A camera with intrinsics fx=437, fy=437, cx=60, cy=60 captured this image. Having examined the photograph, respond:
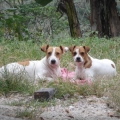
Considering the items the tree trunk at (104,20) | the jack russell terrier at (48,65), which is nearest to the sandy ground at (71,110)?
the jack russell terrier at (48,65)

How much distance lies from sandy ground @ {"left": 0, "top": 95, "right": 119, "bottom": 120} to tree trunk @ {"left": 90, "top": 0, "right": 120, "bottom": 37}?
6.52 m

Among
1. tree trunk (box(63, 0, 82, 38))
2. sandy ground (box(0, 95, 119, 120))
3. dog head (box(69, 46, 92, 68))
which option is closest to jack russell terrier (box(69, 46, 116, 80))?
dog head (box(69, 46, 92, 68))

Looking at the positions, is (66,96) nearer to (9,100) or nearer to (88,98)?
(88,98)

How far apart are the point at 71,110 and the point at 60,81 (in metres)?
1.07

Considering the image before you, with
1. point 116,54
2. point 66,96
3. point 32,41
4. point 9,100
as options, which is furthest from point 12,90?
point 32,41

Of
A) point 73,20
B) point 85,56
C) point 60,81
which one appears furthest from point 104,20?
point 60,81

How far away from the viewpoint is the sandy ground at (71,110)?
3.85 meters

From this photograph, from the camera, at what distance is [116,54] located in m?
7.35

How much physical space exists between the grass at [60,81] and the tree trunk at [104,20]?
7.79 ft

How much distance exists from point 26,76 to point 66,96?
878 mm

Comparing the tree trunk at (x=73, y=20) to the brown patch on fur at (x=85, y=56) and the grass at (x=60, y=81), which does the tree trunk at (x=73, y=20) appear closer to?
the grass at (x=60, y=81)

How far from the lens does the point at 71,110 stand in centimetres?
415

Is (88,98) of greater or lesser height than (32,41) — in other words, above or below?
below

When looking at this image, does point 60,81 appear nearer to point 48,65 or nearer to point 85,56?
point 85,56
